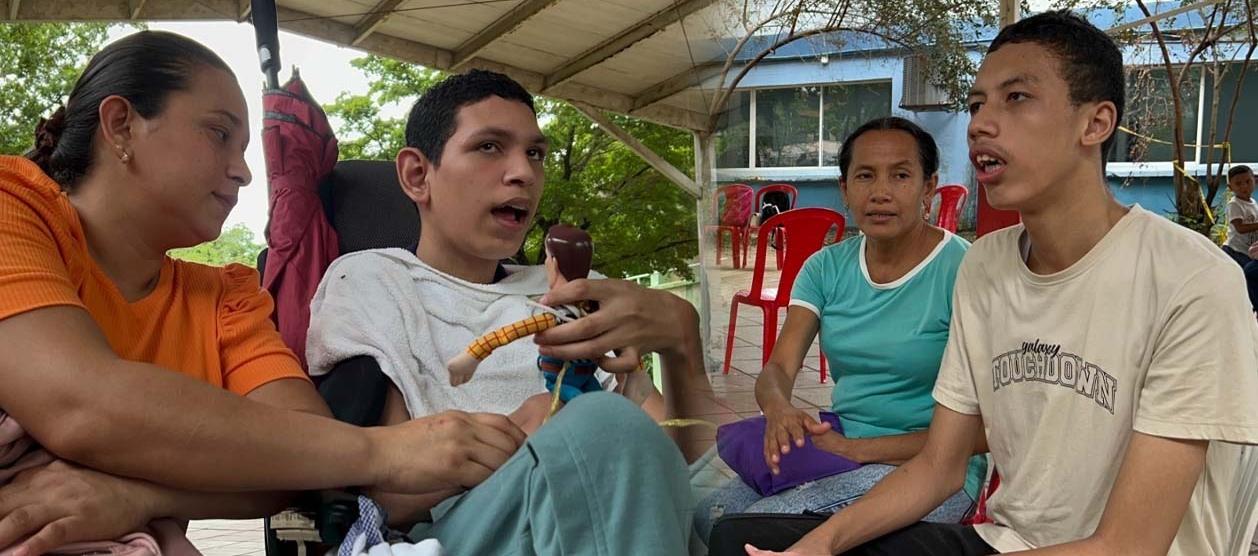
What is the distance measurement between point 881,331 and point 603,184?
1.07 feet

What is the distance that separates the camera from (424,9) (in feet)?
2.76

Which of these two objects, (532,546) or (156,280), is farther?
(156,280)

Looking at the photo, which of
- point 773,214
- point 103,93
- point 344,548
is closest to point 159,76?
point 103,93

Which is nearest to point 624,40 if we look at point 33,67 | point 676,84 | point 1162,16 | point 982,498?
point 676,84

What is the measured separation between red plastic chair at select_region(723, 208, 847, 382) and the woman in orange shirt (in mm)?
432

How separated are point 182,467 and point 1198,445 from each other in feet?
2.13

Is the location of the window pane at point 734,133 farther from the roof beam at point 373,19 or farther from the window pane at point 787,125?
the roof beam at point 373,19

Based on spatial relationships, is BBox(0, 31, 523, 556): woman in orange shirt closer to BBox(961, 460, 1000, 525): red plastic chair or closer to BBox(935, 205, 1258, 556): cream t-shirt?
BBox(935, 205, 1258, 556): cream t-shirt

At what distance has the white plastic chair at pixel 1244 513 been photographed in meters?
0.61

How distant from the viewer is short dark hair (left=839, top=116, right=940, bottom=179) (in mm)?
832

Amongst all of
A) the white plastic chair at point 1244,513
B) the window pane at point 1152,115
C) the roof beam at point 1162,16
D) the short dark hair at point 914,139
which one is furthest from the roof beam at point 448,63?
the roof beam at point 1162,16

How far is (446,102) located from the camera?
2.09ft

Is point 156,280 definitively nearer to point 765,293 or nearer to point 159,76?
point 159,76

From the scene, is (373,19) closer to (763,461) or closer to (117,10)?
(117,10)
